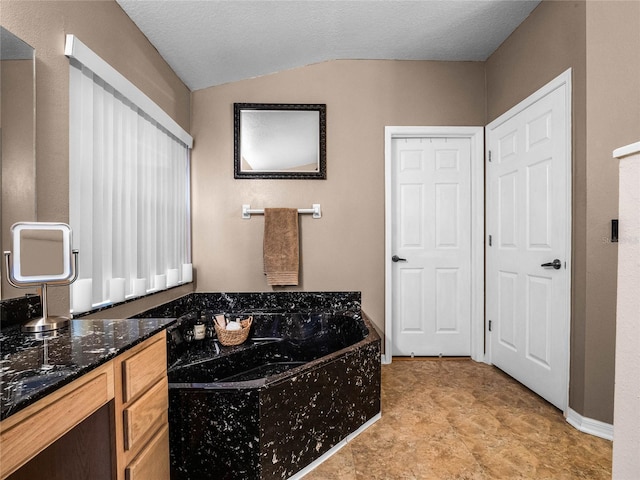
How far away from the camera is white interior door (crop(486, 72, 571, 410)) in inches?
80.4

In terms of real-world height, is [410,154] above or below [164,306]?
above

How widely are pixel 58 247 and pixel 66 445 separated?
2.39 ft

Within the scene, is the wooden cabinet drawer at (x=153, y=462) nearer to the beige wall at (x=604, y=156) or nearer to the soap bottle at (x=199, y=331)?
the soap bottle at (x=199, y=331)

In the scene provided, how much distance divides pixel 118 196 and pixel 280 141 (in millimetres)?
1376

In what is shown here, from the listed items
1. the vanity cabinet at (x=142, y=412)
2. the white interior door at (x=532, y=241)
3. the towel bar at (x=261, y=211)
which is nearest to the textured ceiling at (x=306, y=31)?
the white interior door at (x=532, y=241)

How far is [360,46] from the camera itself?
268 cm

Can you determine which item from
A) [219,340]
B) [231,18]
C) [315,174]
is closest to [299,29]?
[231,18]

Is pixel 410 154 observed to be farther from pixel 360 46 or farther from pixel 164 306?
pixel 164 306

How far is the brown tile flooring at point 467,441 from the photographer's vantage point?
1.57m

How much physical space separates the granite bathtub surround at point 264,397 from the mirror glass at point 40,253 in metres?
0.61

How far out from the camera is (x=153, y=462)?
1174 millimetres

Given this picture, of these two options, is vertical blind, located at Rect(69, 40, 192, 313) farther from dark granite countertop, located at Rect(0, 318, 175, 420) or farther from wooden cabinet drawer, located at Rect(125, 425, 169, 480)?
wooden cabinet drawer, located at Rect(125, 425, 169, 480)

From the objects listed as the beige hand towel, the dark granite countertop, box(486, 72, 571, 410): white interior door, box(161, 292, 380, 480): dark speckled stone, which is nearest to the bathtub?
box(161, 292, 380, 480): dark speckled stone

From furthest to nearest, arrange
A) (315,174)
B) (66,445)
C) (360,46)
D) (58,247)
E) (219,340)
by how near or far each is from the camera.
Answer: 1. (315,174)
2. (360,46)
3. (219,340)
4. (58,247)
5. (66,445)
